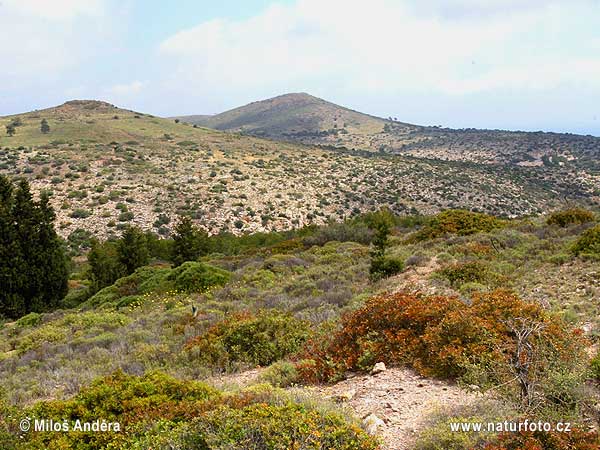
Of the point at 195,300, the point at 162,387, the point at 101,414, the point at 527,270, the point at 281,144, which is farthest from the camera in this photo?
the point at 281,144

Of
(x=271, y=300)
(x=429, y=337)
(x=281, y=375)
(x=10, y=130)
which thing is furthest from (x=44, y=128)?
(x=429, y=337)

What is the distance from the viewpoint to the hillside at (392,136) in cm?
7488

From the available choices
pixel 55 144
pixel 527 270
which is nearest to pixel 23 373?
pixel 527 270

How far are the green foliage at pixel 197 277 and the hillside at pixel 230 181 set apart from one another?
19156mm

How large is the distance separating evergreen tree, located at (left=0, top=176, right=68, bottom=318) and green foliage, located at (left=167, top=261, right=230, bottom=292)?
6810 millimetres

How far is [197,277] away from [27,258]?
8.91 metres

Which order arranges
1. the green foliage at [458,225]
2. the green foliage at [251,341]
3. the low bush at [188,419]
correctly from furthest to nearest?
1. the green foliage at [458,225]
2. the green foliage at [251,341]
3. the low bush at [188,419]

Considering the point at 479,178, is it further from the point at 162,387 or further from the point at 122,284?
the point at 162,387

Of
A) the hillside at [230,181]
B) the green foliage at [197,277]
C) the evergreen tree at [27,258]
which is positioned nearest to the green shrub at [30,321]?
the evergreen tree at [27,258]

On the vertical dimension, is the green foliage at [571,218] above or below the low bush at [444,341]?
above

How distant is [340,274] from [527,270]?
5.59 m

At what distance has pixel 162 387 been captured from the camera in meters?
5.25

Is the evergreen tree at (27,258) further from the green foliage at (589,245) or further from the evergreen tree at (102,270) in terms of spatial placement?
the green foliage at (589,245)

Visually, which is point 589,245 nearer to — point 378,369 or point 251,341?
point 378,369
